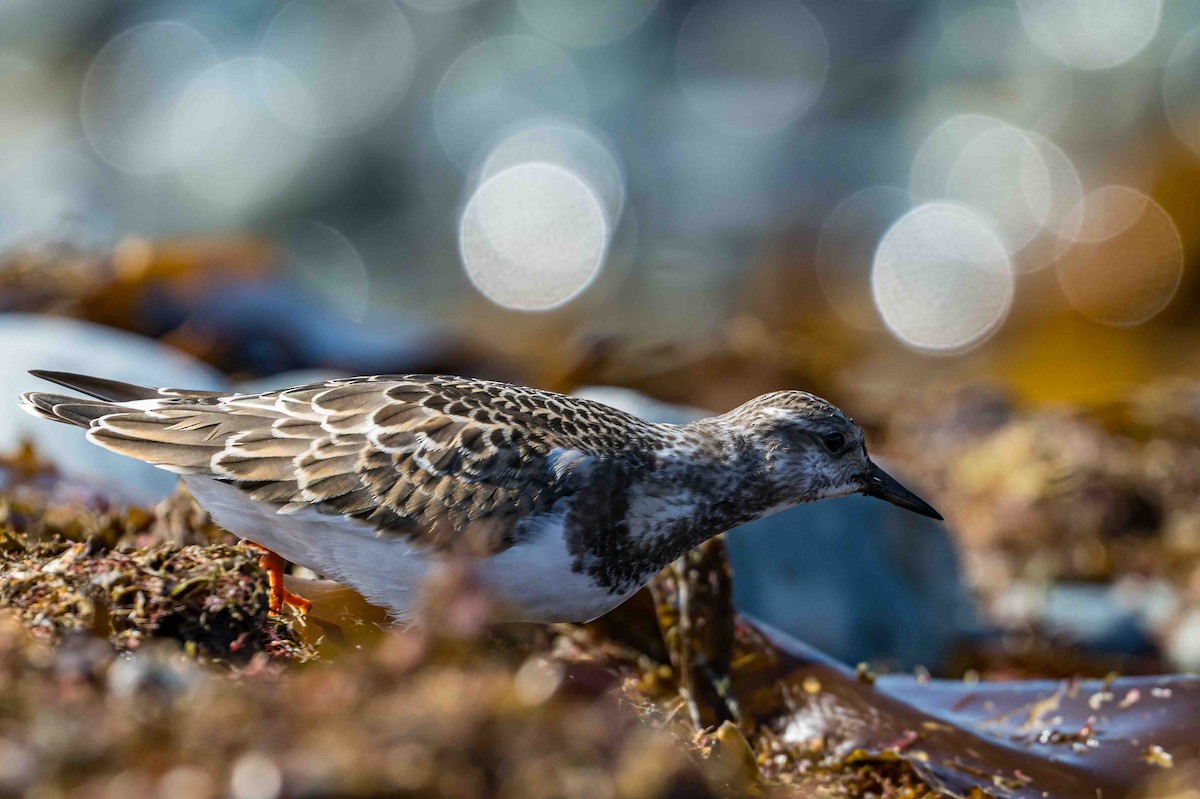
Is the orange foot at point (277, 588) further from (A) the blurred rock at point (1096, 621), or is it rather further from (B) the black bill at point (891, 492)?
(A) the blurred rock at point (1096, 621)

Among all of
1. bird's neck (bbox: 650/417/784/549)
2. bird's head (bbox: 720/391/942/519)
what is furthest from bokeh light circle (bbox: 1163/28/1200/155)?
bird's neck (bbox: 650/417/784/549)

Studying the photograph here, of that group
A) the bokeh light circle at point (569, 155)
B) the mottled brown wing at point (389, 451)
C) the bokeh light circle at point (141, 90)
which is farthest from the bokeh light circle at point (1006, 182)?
the mottled brown wing at point (389, 451)

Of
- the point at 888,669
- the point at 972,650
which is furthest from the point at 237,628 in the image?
the point at 972,650

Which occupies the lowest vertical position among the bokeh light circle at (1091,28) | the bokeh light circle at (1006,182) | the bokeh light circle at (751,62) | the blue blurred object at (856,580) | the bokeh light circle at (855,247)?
the blue blurred object at (856,580)

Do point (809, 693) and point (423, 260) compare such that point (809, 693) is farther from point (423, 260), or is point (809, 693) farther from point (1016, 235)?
point (423, 260)

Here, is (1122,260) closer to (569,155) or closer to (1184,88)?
(1184,88)
